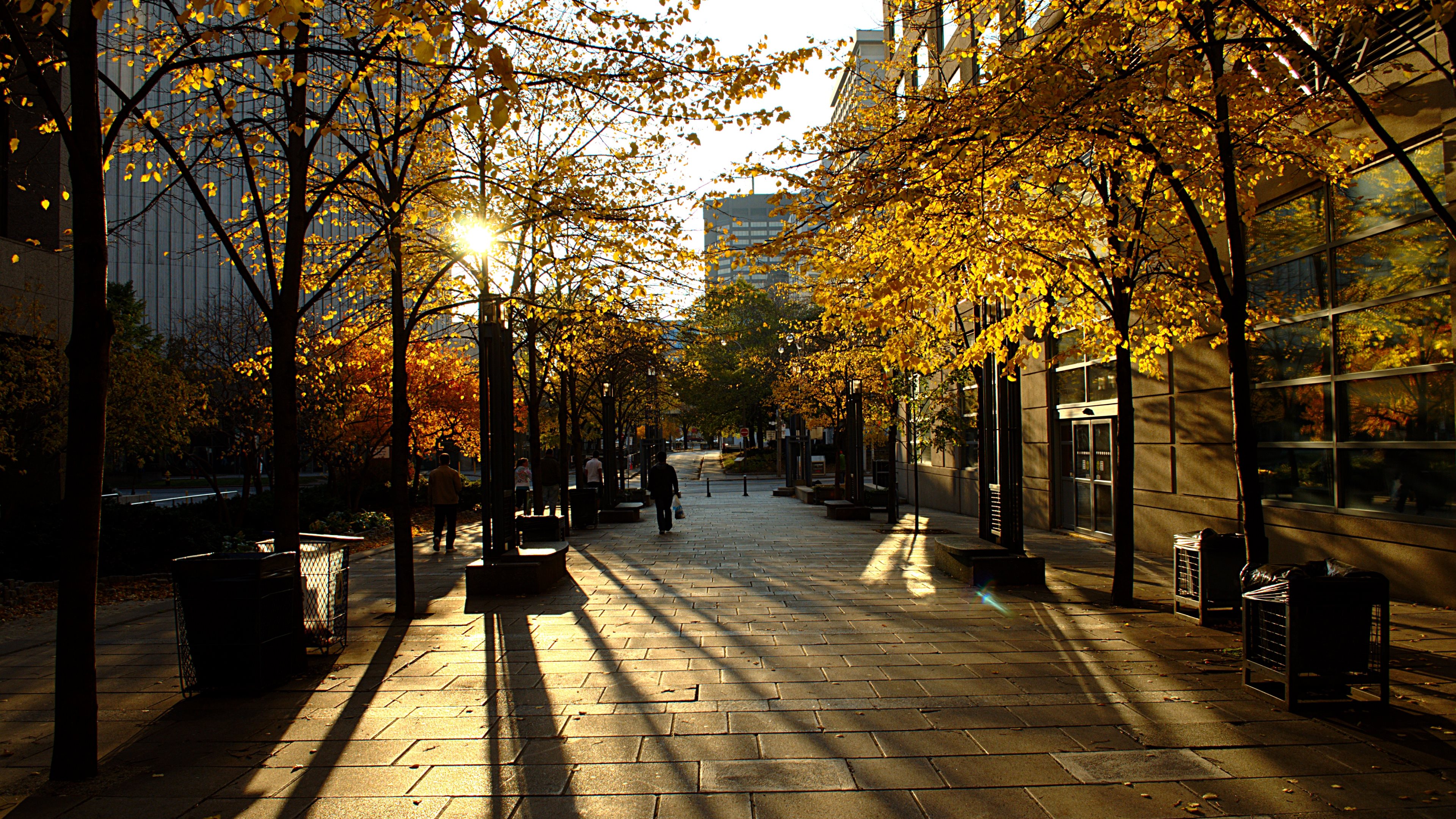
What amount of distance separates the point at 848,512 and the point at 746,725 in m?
16.6

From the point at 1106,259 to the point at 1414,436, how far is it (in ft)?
12.2

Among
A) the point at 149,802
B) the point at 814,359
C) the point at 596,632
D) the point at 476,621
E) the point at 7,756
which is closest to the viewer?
the point at 149,802

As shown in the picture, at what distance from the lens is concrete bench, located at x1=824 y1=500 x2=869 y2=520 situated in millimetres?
21500

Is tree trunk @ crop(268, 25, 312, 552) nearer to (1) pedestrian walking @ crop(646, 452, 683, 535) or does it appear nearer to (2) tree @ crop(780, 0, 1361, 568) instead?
(2) tree @ crop(780, 0, 1361, 568)

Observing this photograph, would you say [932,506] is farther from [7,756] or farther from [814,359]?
[7,756]

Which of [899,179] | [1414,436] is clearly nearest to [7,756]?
[899,179]

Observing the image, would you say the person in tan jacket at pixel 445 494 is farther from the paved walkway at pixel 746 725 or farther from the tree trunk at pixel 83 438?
the tree trunk at pixel 83 438

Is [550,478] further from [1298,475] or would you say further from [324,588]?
[1298,475]

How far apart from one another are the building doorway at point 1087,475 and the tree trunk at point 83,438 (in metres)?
14.8

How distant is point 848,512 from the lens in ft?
70.9

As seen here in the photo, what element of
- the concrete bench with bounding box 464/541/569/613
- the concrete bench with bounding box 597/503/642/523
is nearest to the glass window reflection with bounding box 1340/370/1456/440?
the concrete bench with bounding box 464/541/569/613

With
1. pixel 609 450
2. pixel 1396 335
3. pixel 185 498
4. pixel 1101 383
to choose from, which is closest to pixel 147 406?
pixel 609 450

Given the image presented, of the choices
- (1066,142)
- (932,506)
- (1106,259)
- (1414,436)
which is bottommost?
(932,506)

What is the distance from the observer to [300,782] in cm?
448
